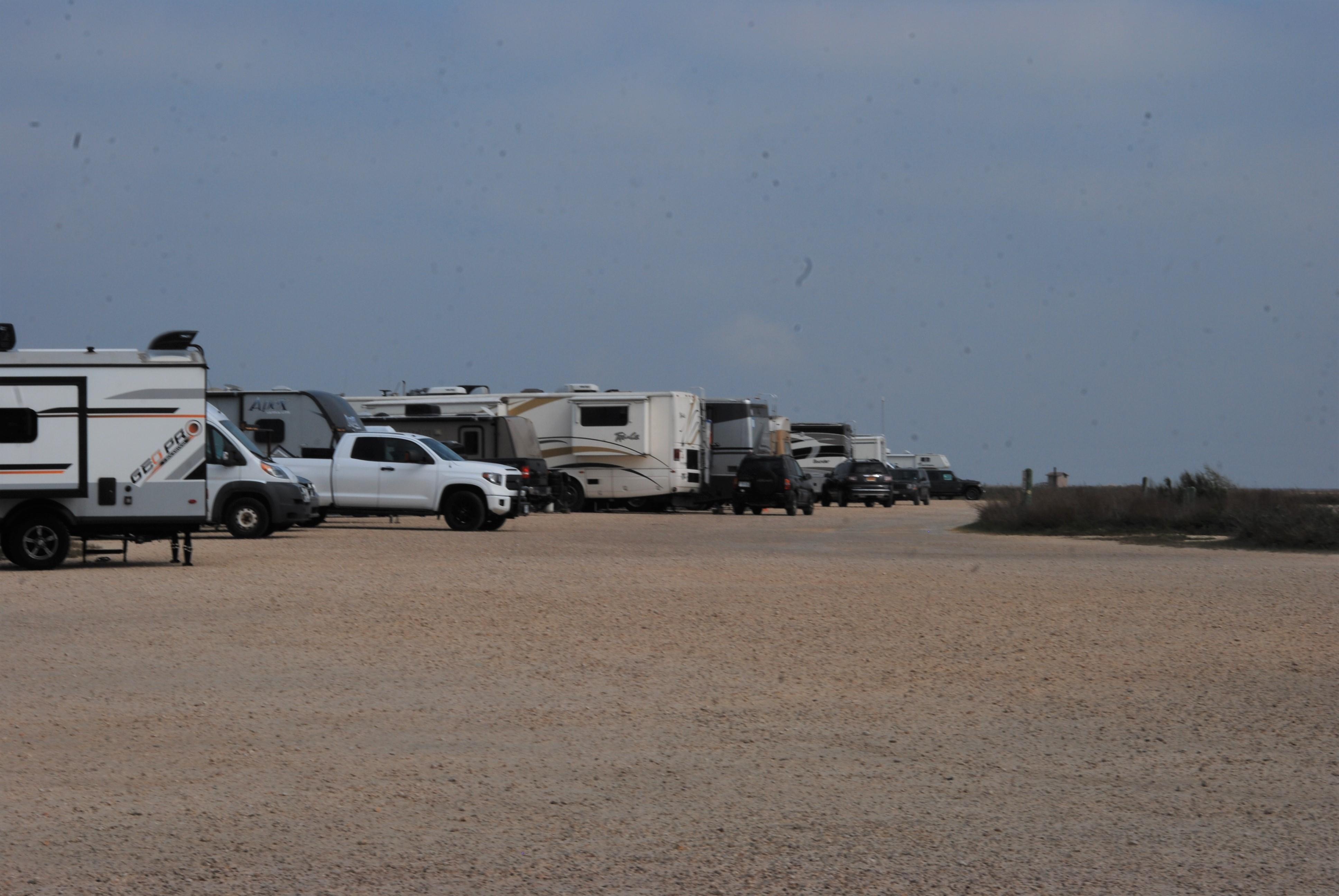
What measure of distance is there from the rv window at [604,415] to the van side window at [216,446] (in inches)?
627

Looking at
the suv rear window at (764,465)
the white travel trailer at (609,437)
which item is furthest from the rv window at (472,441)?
the suv rear window at (764,465)

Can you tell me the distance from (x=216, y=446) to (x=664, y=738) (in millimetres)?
16229

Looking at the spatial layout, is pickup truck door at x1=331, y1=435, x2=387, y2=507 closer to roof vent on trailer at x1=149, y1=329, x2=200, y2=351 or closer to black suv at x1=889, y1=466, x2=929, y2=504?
roof vent on trailer at x1=149, y1=329, x2=200, y2=351

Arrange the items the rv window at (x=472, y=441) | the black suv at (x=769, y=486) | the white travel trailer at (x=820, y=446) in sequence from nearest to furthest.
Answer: the rv window at (x=472, y=441) → the black suv at (x=769, y=486) → the white travel trailer at (x=820, y=446)

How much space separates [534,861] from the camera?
17.6ft

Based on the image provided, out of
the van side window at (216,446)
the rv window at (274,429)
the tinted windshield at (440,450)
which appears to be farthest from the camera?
the rv window at (274,429)

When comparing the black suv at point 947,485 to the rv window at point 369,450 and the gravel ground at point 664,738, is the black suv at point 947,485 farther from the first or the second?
the gravel ground at point 664,738

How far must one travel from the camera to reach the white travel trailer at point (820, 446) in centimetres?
5056

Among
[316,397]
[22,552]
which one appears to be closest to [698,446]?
[316,397]

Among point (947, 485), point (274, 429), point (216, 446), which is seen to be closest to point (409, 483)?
point (274, 429)

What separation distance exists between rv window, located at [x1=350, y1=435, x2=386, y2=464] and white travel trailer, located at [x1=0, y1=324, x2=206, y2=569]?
9.44 meters

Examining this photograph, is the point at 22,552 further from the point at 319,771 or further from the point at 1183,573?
the point at 1183,573

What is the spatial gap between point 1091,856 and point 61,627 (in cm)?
908

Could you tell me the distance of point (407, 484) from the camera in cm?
2658
